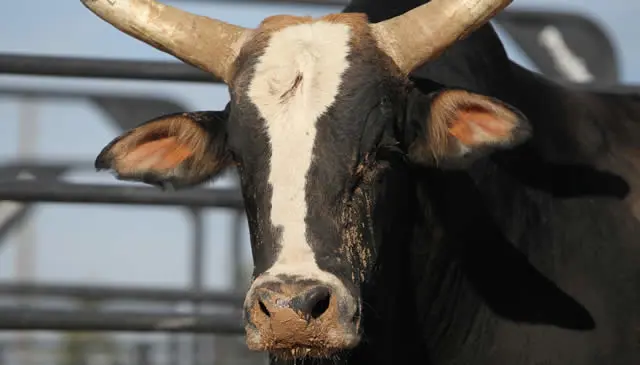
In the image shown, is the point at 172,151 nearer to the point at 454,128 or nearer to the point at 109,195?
the point at 454,128

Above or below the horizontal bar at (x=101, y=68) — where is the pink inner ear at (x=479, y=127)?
below

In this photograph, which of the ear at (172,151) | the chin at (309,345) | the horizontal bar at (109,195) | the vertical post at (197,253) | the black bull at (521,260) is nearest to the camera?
the chin at (309,345)

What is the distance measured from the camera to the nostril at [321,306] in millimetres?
4164

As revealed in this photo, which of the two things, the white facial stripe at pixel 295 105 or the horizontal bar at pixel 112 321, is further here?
the horizontal bar at pixel 112 321

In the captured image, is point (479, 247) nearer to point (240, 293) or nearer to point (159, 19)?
point (159, 19)

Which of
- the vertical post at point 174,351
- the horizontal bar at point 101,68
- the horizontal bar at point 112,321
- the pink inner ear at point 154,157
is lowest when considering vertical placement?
the vertical post at point 174,351

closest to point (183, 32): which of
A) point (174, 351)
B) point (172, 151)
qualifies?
point (172, 151)

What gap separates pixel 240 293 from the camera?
863 centimetres

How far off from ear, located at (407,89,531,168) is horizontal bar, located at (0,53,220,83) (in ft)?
6.86

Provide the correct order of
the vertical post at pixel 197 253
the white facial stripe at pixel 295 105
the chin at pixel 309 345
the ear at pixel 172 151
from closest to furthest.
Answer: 1. the chin at pixel 309 345
2. the white facial stripe at pixel 295 105
3. the ear at pixel 172 151
4. the vertical post at pixel 197 253

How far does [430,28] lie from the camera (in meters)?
4.85

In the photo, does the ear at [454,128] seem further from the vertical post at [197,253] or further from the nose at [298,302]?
the vertical post at [197,253]

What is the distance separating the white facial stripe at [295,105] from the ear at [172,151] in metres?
0.36

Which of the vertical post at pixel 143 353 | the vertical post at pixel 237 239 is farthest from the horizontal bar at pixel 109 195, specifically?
the vertical post at pixel 143 353
